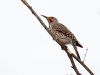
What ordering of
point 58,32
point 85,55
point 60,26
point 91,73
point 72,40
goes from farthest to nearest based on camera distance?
point 60,26 → point 58,32 → point 72,40 → point 85,55 → point 91,73

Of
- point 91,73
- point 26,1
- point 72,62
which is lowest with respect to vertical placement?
point 91,73

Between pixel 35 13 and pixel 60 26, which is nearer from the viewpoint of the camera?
pixel 35 13

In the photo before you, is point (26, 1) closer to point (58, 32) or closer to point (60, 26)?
point (58, 32)

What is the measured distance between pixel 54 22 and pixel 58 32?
119 centimetres

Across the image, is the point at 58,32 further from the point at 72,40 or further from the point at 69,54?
the point at 69,54

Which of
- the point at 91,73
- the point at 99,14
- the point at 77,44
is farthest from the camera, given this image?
the point at 77,44

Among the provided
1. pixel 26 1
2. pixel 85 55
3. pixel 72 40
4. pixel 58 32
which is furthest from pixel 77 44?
pixel 26 1

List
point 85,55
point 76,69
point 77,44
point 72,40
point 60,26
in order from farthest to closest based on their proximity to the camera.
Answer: point 60,26 → point 72,40 → point 77,44 → point 85,55 → point 76,69

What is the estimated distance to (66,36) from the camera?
9.30 m

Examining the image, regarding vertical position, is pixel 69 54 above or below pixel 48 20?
below

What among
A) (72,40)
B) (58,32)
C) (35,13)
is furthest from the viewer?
(58,32)

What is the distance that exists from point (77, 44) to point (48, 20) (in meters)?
2.75

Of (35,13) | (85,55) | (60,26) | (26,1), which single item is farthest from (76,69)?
(60,26)

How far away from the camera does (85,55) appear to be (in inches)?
191
